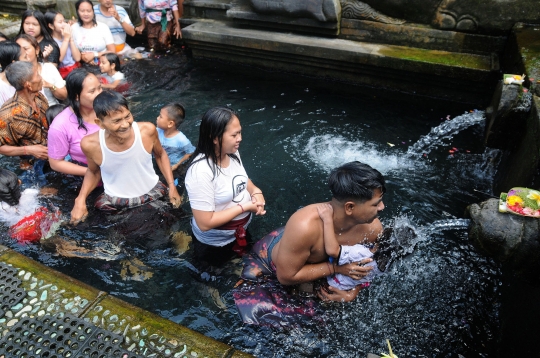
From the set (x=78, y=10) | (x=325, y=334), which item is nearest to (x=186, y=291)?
(x=325, y=334)

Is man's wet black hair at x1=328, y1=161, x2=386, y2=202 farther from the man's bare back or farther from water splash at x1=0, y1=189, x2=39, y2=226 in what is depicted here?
water splash at x1=0, y1=189, x2=39, y2=226

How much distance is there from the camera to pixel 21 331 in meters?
2.38

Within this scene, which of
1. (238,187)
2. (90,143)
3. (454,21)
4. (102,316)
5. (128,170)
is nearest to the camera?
(102,316)

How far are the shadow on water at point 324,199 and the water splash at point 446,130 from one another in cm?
2

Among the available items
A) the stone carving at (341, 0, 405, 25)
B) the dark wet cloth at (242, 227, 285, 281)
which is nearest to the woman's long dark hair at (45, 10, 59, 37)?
the stone carving at (341, 0, 405, 25)

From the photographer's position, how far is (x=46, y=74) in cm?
529

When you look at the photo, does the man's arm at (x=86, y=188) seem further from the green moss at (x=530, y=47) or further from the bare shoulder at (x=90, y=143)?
the green moss at (x=530, y=47)

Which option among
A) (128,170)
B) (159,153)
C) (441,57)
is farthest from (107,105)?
(441,57)

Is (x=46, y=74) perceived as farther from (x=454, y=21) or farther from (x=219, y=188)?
(x=454, y=21)

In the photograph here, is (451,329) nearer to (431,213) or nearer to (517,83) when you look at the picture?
(431,213)

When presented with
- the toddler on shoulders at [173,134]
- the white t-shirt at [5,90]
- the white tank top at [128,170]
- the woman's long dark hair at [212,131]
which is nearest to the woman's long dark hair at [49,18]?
the white t-shirt at [5,90]

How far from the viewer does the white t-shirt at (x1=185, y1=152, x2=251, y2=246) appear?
2826 mm

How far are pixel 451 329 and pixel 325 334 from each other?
1015 millimetres

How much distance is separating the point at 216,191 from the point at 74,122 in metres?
1.67
